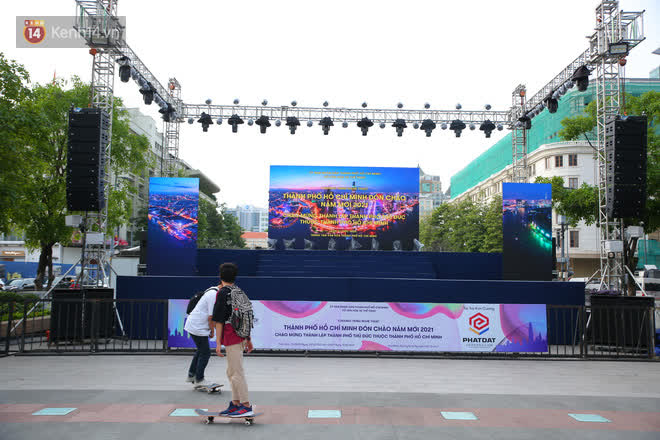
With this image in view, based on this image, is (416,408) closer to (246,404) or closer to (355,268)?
(246,404)

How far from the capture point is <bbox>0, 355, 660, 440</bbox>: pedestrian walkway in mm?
5059

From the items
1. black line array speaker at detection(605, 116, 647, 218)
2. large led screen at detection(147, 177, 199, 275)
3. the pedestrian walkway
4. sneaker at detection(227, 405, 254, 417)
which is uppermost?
black line array speaker at detection(605, 116, 647, 218)

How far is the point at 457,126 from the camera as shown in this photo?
2064 cm

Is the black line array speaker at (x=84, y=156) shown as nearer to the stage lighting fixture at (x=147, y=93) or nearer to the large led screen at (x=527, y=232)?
the stage lighting fixture at (x=147, y=93)

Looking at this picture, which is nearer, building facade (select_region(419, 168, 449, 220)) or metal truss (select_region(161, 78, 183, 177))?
metal truss (select_region(161, 78, 183, 177))

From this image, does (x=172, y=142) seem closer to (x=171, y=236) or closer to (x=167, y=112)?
(x=167, y=112)

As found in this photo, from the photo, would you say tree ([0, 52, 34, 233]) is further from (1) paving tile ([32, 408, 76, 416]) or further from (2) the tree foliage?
(2) the tree foliage

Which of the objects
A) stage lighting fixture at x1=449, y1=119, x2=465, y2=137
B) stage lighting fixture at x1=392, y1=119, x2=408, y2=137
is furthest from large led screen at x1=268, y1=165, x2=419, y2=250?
stage lighting fixture at x1=449, y1=119, x2=465, y2=137

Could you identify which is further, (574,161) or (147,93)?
(574,161)

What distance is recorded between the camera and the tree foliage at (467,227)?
4512 cm

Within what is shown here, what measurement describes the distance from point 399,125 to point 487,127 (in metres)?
4.07

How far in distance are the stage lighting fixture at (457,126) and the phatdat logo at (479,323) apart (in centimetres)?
1289

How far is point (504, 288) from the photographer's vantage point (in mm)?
11234

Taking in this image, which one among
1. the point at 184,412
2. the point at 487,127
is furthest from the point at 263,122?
the point at 184,412
